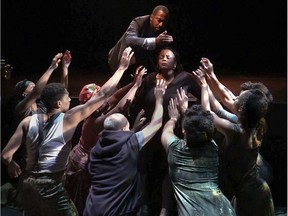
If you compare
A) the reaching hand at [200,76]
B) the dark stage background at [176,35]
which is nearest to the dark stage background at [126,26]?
the dark stage background at [176,35]

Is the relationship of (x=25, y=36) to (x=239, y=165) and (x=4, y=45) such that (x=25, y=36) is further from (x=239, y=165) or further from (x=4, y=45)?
(x=239, y=165)

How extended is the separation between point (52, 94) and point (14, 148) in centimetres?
40

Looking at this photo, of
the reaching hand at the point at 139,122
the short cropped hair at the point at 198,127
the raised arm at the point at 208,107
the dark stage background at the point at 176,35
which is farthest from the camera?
the dark stage background at the point at 176,35

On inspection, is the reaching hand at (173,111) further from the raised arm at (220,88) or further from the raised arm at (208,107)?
the raised arm at (220,88)

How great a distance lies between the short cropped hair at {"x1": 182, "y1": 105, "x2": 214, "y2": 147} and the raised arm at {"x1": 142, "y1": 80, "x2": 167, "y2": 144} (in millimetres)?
279

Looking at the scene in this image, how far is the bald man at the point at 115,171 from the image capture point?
3848 mm

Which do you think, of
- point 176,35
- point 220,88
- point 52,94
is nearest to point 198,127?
point 220,88

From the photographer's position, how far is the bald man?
3.85m

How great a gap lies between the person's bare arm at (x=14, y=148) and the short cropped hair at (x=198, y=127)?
1.00 meters

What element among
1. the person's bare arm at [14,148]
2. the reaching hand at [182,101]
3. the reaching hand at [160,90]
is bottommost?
the person's bare arm at [14,148]

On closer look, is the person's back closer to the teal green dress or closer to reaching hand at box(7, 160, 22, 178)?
the teal green dress

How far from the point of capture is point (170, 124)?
4.00 metres

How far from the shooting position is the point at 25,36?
19.8ft

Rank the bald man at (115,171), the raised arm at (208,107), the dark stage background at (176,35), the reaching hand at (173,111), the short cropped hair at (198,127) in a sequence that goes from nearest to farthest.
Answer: the short cropped hair at (198,127), the bald man at (115,171), the raised arm at (208,107), the reaching hand at (173,111), the dark stage background at (176,35)
